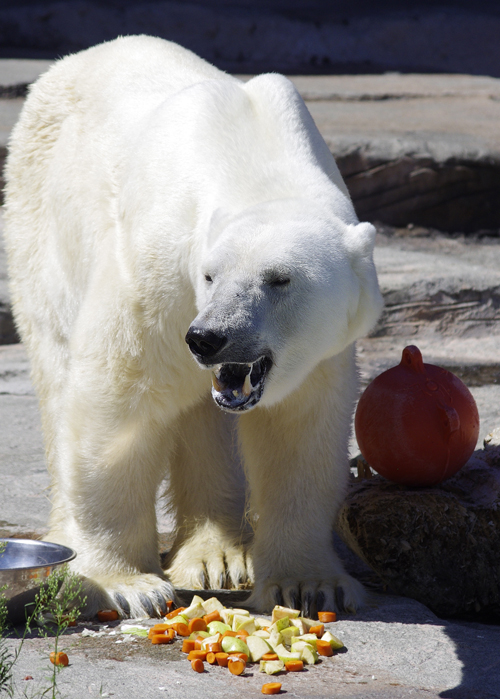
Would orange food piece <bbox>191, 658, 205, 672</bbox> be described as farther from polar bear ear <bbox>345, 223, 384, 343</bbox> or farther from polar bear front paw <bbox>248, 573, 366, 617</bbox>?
polar bear ear <bbox>345, 223, 384, 343</bbox>

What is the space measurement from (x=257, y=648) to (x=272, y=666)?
8cm

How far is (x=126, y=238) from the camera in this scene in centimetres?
248

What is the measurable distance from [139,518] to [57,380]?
2.27 feet

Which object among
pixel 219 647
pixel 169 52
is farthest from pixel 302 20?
pixel 219 647

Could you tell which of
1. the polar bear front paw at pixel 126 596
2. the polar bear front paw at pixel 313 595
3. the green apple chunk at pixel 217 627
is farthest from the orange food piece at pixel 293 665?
the polar bear front paw at pixel 126 596

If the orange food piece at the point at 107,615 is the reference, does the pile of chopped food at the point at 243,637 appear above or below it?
below

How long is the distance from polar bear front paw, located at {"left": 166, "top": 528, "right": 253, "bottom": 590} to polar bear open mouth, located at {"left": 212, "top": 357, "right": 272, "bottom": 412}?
1.09m

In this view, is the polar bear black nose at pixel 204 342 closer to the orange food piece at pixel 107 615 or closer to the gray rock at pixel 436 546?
the orange food piece at pixel 107 615

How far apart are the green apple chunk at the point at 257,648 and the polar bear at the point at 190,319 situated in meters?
0.40

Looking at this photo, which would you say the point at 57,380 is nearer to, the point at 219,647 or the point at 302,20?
the point at 219,647

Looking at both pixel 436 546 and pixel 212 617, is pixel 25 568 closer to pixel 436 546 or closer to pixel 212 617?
pixel 212 617

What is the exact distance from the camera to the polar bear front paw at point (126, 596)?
2.44m

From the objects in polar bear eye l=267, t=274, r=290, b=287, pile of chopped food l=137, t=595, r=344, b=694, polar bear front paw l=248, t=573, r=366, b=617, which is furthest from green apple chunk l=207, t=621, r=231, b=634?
polar bear eye l=267, t=274, r=290, b=287

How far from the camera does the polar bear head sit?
A: 1891 millimetres
